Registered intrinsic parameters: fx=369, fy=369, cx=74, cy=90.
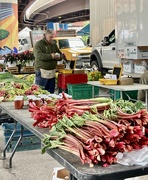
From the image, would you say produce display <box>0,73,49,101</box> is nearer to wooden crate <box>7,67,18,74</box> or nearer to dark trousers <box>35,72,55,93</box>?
dark trousers <box>35,72,55,93</box>

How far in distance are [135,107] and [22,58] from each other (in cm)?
667

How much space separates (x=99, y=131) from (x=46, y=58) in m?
5.33

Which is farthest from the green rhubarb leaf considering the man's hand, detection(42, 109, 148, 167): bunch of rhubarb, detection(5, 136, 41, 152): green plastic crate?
detection(42, 109, 148, 167): bunch of rhubarb

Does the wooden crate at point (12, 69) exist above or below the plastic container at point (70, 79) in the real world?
above

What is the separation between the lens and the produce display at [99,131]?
77.7 inches

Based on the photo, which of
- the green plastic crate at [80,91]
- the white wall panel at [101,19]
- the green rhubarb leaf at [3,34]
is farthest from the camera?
the green rhubarb leaf at [3,34]

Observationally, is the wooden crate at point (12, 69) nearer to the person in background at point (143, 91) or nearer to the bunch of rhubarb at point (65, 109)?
the person in background at point (143, 91)

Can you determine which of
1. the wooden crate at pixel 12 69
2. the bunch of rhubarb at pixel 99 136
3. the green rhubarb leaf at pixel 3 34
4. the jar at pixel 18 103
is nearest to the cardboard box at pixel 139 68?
the wooden crate at pixel 12 69

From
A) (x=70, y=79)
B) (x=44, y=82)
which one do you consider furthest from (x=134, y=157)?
(x=70, y=79)

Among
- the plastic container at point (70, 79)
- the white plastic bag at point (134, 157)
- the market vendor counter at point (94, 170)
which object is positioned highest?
the white plastic bag at point (134, 157)

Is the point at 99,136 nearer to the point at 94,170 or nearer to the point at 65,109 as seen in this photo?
the point at 94,170

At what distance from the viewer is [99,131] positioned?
2057mm

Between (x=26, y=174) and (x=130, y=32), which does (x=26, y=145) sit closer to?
(x=26, y=174)

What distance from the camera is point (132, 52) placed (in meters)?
8.20
